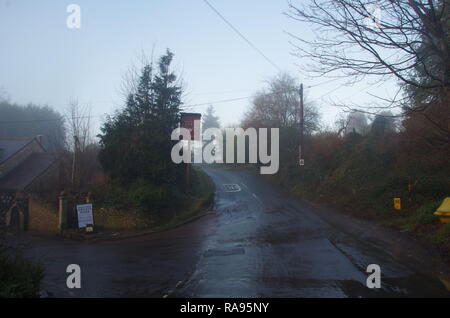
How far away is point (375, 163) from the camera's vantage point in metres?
24.7

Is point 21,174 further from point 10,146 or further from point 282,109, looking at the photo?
point 282,109

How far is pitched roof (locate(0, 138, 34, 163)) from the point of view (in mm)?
30047

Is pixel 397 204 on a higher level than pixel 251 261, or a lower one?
higher

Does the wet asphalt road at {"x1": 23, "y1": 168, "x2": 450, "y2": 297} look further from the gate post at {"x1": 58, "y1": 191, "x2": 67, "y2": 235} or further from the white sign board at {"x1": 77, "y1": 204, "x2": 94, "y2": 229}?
the white sign board at {"x1": 77, "y1": 204, "x2": 94, "y2": 229}

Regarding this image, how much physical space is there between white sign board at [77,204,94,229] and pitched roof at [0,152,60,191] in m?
9.45

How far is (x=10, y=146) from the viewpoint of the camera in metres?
32.0

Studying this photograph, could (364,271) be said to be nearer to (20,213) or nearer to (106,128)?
(106,128)

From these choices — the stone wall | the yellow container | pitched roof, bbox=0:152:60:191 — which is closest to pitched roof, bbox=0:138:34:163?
pitched roof, bbox=0:152:60:191

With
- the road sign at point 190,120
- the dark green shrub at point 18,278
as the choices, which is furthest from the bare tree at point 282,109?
the dark green shrub at point 18,278

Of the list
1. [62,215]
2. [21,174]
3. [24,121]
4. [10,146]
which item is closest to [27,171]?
[21,174]

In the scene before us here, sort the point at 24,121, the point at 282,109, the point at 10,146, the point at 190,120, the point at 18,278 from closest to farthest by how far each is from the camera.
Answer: the point at 18,278 < the point at 190,120 < the point at 10,146 < the point at 282,109 < the point at 24,121

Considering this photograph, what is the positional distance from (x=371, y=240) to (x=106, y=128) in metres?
15.4

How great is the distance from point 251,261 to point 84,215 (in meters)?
10.5
